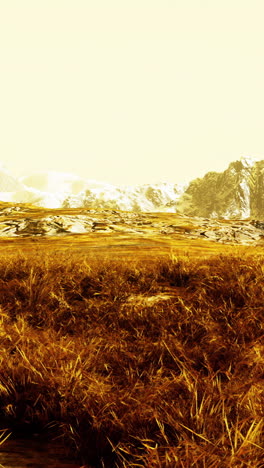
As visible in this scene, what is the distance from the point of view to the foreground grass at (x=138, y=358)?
5.78 feet

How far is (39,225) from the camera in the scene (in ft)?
48.2

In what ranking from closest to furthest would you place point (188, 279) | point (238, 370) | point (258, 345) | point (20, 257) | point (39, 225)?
point (238, 370)
point (258, 345)
point (188, 279)
point (20, 257)
point (39, 225)

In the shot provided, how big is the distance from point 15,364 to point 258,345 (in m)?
1.95

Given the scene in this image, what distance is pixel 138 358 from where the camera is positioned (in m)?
2.86

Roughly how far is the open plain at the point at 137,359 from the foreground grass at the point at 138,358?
0.04 feet

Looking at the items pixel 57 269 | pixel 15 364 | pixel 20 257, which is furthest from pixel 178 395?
pixel 20 257

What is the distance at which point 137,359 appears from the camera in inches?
113

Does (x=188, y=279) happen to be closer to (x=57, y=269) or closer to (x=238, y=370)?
(x=57, y=269)

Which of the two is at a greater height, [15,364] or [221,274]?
[221,274]

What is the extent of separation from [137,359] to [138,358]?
1cm

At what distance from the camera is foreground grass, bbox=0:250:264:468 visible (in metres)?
1.76

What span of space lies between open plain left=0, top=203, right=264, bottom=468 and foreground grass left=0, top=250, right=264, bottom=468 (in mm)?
11

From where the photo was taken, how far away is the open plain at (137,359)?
1764mm

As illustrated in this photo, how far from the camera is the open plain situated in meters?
1.76
